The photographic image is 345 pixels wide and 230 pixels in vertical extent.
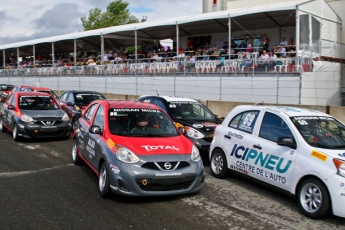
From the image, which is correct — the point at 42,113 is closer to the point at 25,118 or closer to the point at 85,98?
the point at 25,118

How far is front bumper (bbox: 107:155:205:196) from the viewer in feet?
18.0

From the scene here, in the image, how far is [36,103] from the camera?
1195cm

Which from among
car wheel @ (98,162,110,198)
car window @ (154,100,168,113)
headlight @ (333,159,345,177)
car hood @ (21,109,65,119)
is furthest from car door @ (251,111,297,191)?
car hood @ (21,109,65,119)

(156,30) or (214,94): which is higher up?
(156,30)

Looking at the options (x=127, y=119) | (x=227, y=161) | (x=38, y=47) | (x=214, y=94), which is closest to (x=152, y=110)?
(x=127, y=119)

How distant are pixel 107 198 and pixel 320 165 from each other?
324 cm

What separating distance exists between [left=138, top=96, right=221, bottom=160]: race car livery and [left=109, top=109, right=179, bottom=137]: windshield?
1.67m

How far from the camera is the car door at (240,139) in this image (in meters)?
6.62

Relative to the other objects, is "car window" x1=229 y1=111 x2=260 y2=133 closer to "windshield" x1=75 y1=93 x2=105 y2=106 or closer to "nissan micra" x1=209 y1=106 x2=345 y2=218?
"nissan micra" x1=209 y1=106 x2=345 y2=218

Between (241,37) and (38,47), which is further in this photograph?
(38,47)

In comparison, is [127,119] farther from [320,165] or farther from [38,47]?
[38,47]

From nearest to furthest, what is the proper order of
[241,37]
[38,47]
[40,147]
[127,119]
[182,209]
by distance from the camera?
[182,209], [127,119], [40,147], [241,37], [38,47]

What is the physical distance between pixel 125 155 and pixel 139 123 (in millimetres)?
1209

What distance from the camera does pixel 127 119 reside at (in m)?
6.80
